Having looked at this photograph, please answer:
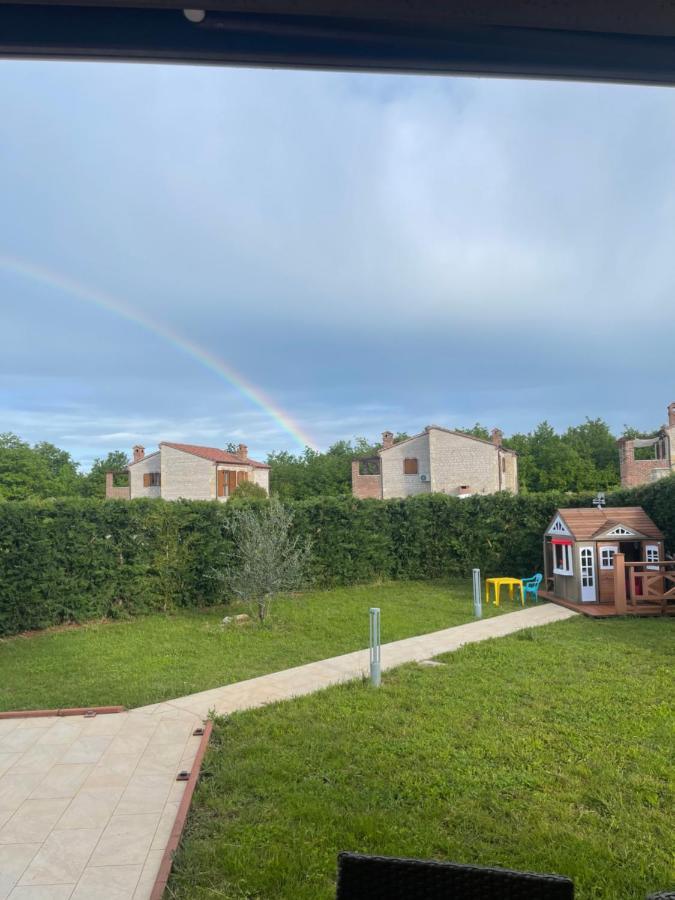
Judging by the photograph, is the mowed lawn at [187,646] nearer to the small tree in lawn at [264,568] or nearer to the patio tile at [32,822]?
the small tree in lawn at [264,568]

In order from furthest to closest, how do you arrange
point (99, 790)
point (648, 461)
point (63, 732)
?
point (648, 461)
point (63, 732)
point (99, 790)

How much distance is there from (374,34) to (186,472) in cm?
4136

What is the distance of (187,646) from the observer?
834cm

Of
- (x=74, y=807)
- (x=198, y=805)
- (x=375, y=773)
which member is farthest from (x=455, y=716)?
(x=74, y=807)

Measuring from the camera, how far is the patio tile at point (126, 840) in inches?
125

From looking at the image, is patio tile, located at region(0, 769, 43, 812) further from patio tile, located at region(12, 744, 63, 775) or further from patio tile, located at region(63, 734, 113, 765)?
patio tile, located at region(63, 734, 113, 765)

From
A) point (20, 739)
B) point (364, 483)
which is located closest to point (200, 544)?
point (20, 739)

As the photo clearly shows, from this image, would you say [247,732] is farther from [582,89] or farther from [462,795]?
[582,89]

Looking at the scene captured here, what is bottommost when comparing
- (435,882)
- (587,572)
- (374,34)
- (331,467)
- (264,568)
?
(587,572)

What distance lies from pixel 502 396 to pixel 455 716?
1138 inches

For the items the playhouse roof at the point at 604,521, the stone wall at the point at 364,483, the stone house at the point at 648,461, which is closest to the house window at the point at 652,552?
the playhouse roof at the point at 604,521

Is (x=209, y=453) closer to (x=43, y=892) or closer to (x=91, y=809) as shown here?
(x=91, y=809)

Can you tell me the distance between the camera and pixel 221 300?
1434 cm

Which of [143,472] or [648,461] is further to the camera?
[143,472]
